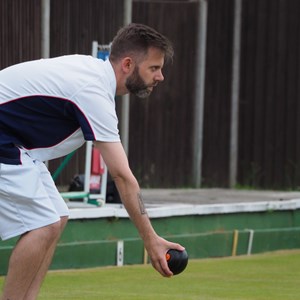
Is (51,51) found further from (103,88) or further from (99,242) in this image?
(103,88)

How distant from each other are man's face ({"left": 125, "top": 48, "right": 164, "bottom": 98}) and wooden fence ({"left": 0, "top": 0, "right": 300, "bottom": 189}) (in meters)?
7.11

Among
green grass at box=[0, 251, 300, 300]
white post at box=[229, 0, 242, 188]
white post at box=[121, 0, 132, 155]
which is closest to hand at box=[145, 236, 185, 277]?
green grass at box=[0, 251, 300, 300]

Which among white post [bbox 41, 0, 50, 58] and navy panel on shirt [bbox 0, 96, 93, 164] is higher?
navy panel on shirt [bbox 0, 96, 93, 164]

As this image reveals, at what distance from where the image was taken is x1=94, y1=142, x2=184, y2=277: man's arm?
14.4ft

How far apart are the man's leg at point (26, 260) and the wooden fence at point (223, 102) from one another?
710 cm

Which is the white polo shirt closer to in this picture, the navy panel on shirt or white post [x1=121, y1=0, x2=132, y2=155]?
the navy panel on shirt

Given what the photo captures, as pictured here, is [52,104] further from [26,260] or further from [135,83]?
[26,260]

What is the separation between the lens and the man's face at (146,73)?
184 inches

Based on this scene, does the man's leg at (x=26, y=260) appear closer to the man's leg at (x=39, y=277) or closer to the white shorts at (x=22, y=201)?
the white shorts at (x=22, y=201)

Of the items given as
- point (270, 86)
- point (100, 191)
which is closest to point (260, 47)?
point (270, 86)

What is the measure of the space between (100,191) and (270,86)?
332cm

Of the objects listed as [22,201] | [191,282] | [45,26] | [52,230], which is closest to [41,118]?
[22,201]

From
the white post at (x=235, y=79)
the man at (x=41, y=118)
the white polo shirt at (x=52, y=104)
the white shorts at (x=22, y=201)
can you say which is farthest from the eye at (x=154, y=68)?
the white post at (x=235, y=79)

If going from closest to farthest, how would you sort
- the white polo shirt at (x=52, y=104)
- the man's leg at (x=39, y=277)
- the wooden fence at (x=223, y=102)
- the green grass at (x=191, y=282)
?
the white polo shirt at (x=52, y=104)
the man's leg at (x=39, y=277)
the green grass at (x=191, y=282)
the wooden fence at (x=223, y=102)
